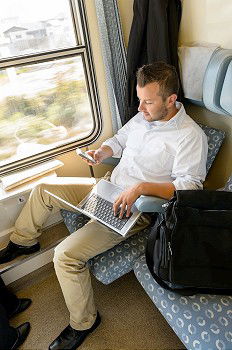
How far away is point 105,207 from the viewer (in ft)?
5.04

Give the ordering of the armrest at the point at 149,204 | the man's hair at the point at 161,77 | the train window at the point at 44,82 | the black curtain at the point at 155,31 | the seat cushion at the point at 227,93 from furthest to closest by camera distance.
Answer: the train window at the point at 44,82 → the black curtain at the point at 155,31 → the man's hair at the point at 161,77 → the seat cushion at the point at 227,93 → the armrest at the point at 149,204

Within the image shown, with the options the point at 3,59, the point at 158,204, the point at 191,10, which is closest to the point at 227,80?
the point at 191,10

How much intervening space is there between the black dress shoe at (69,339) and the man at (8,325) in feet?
0.65

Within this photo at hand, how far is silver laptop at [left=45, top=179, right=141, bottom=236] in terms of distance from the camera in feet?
4.63

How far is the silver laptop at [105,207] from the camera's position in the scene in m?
1.41

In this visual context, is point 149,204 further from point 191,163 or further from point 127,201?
point 191,163

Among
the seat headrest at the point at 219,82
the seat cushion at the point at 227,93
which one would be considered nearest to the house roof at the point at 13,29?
the seat headrest at the point at 219,82

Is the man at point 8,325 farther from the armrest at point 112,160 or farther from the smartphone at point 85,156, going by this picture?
the armrest at point 112,160

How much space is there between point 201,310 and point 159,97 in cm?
109

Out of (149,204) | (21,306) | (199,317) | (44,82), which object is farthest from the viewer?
(44,82)

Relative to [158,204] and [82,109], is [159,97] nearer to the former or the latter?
[158,204]

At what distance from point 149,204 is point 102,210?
331 mm

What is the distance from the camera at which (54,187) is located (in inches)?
69.3

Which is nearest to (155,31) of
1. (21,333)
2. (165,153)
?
(165,153)
